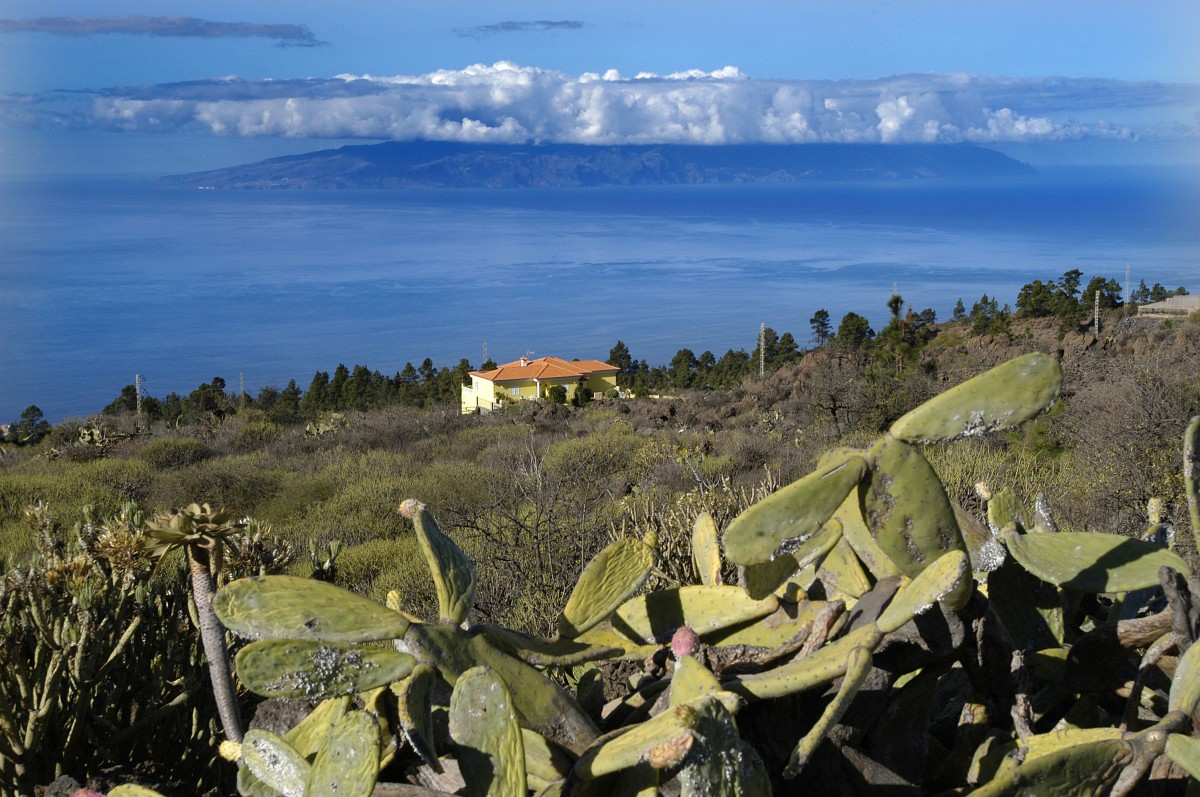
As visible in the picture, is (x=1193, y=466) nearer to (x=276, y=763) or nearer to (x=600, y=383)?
(x=276, y=763)

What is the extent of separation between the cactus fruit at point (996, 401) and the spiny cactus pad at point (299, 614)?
730 millimetres

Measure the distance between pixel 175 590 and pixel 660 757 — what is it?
11.0 feet

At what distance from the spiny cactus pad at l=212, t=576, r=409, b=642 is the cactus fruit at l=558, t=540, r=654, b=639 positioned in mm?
341

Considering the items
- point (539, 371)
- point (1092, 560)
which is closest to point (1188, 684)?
point (1092, 560)

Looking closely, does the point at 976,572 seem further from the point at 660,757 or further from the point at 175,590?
the point at 175,590

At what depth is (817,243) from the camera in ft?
428

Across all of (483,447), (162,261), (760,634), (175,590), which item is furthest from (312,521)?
(162,261)

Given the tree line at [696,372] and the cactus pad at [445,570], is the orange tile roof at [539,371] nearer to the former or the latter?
the tree line at [696,372]

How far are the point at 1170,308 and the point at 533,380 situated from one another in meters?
17.9

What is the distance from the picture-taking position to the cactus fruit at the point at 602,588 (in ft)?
5.14

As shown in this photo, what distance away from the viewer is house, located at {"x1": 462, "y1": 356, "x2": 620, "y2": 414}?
30266 millimetres

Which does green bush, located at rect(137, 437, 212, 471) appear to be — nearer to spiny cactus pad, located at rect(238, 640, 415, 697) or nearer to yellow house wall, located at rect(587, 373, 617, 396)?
spiny cactus pad, located at rect(238, 640, 415, 697)

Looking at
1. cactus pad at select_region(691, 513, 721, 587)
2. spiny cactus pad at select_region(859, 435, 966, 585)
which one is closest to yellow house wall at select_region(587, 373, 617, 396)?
cactus pad at select_region(691, 513, 721, 587)

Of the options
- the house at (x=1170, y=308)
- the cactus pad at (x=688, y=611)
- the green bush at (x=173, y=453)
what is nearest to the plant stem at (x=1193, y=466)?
the cactus pad at (x=688, y=611)
